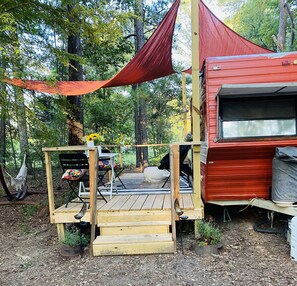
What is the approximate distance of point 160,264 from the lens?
3076mm

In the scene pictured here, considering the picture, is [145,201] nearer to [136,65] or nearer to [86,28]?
[136,65]

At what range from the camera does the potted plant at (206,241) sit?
3.29 meters

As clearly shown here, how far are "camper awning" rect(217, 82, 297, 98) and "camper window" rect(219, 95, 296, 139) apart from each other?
0.28 ft

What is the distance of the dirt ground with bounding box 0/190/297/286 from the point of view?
276 cm

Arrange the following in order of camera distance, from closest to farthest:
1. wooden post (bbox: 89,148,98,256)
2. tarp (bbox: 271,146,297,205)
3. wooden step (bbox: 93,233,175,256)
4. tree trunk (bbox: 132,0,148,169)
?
wooden step (bbox: 93,233,175,256), tarp (bbox: 271,146,297,205), wooden post (bbox: 89,148,98,256), tree trunk (bbox: 132,0,148,169)

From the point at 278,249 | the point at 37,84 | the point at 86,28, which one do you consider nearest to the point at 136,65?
the point at 86,28

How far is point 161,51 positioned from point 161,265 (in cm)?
382

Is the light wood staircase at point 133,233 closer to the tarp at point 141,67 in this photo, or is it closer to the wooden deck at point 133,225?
the wooden deck at point 133,225

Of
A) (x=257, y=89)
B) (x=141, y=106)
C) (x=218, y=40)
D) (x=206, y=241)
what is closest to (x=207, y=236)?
(x=206, y=241)

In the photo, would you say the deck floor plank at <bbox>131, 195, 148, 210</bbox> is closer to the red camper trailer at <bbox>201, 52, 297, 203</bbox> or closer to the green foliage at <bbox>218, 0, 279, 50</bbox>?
the red camper trailer at <bbox>201, 52, 297, 203</bbox>

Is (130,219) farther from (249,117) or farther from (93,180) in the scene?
(249,117)

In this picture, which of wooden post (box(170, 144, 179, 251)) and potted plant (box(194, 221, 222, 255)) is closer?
potted plant (box(194, 221, 222, 255))

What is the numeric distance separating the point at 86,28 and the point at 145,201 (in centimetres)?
316

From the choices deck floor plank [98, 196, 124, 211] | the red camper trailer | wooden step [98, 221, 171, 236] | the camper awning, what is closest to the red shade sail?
the red camper trailer
